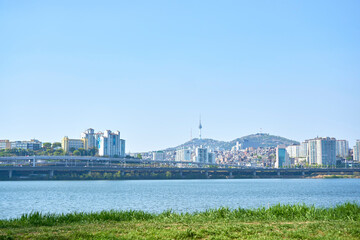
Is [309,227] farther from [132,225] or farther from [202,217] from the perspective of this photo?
[132,225]

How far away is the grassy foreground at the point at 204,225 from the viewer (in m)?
15.8

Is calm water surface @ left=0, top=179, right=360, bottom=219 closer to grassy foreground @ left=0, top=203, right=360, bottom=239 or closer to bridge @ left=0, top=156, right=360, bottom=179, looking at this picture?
grassy foreground @ left=0, top=203, right=360, bottom=239

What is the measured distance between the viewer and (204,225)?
17719 millimetres

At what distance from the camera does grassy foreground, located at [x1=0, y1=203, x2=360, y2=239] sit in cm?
1581

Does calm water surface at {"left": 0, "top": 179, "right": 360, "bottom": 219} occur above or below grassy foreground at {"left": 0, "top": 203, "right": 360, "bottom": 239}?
below

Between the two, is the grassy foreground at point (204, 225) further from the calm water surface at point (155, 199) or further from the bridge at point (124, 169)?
the bridge at point (124, 169)

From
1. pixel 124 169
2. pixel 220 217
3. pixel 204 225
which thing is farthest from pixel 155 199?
pixel 124 169

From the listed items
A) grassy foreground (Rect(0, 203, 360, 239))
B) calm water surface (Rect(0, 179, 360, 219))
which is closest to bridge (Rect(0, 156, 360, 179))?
calm water surface (Rect(0, 179, 360, 219))

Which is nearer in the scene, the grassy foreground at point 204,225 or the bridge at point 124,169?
the grassy foreground at point 204,225

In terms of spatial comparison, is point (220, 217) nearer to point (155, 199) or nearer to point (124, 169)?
point (155, 199)

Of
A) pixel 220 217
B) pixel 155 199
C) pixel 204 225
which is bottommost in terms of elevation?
pixel 155 199

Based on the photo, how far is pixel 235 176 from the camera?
173125mm

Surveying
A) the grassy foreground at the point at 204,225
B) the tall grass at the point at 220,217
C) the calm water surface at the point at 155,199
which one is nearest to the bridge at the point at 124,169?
the calm water surface at the point at 155,199

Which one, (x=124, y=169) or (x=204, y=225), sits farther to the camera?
(x=124, y=169)
